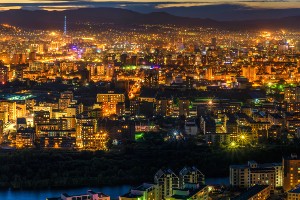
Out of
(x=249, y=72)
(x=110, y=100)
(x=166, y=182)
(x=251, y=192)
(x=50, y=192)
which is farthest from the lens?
(x=249, y=72)

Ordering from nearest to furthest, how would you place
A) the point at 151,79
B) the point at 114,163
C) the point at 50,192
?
the point at 50,192 → the point at 114,163 → the point at 151,79

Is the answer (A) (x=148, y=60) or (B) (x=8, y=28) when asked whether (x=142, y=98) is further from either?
(B) (x=8, y=28)

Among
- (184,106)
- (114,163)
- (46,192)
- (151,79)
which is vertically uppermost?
(151,79)

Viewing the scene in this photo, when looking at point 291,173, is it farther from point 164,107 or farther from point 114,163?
point 164,107

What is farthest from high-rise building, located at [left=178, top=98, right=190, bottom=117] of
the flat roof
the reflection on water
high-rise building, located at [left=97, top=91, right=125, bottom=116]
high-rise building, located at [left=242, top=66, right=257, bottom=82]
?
the flat roof

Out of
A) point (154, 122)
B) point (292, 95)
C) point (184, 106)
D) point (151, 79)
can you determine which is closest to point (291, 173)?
point (154, 122)

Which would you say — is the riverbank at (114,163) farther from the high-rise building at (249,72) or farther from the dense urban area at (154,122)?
the high-rise building at (249,72)

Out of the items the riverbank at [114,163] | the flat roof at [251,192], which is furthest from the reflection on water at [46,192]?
the flat roof at [251,192]
